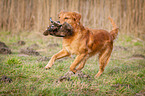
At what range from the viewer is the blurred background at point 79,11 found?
9648 millimetres

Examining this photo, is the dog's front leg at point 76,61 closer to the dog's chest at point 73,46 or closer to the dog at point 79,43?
the dog at point 79,43

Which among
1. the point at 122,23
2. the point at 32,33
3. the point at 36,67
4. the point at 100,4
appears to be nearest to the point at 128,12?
the point at 122,23

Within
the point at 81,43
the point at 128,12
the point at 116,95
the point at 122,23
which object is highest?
the point at 128,12

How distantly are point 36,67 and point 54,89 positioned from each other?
1.50 m

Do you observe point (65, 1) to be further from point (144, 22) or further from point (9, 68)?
point (9, 68)

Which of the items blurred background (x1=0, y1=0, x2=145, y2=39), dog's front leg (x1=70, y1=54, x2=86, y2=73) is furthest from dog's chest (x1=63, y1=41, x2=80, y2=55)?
blurred background (x1=0, y1=0, x2=145, y2=39)

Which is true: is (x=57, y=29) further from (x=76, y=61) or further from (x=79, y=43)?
(x=76, y=61)

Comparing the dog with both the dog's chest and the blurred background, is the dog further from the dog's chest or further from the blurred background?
the blurred background

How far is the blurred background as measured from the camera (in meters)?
9.65

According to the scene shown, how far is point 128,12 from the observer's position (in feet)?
33.5

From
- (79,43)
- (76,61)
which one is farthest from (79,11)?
(76,61)

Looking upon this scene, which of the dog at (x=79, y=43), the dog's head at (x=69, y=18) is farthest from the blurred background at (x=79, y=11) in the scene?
the dog's head at (x=69, y=18)

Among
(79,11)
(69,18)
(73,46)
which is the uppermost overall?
(79,11)

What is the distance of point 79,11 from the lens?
9.98m
